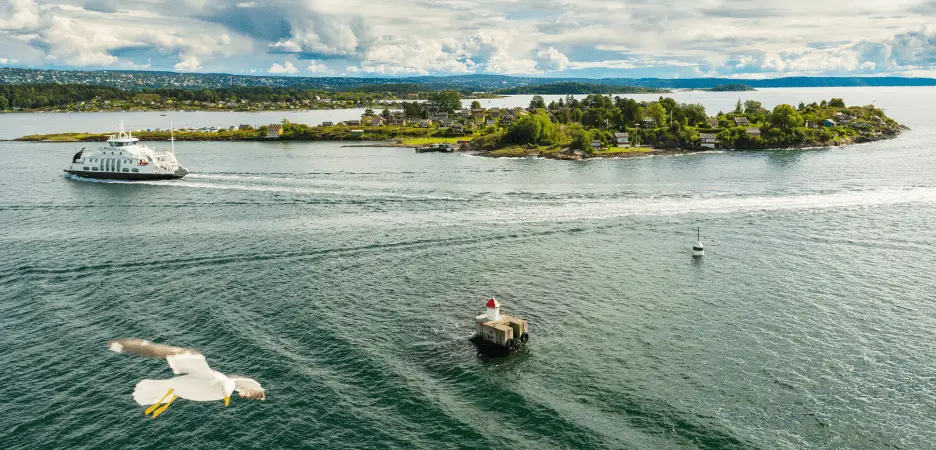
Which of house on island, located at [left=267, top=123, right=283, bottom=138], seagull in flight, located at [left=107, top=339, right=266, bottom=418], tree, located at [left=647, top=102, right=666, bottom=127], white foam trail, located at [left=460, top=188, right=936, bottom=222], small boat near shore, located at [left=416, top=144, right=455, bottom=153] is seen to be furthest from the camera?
house on island, located at [left=267, top=123, right=283, bottom=138]

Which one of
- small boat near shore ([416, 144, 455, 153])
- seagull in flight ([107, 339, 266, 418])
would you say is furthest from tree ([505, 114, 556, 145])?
seagull in flight ([107, 339, 266, 418])

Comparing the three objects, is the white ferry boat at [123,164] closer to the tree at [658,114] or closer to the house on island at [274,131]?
the house on island at [274,131]

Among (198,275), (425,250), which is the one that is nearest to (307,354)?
(198,275)

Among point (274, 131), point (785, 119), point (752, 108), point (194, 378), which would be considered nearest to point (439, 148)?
point (274, 131)

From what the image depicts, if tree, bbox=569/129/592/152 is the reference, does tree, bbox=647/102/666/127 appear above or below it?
above

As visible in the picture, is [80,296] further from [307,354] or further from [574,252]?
[574,252]

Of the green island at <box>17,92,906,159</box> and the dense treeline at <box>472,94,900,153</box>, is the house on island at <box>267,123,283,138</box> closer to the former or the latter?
the green island at <box>17,92,906,159</box>

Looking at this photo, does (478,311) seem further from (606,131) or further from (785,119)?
(785,119)
